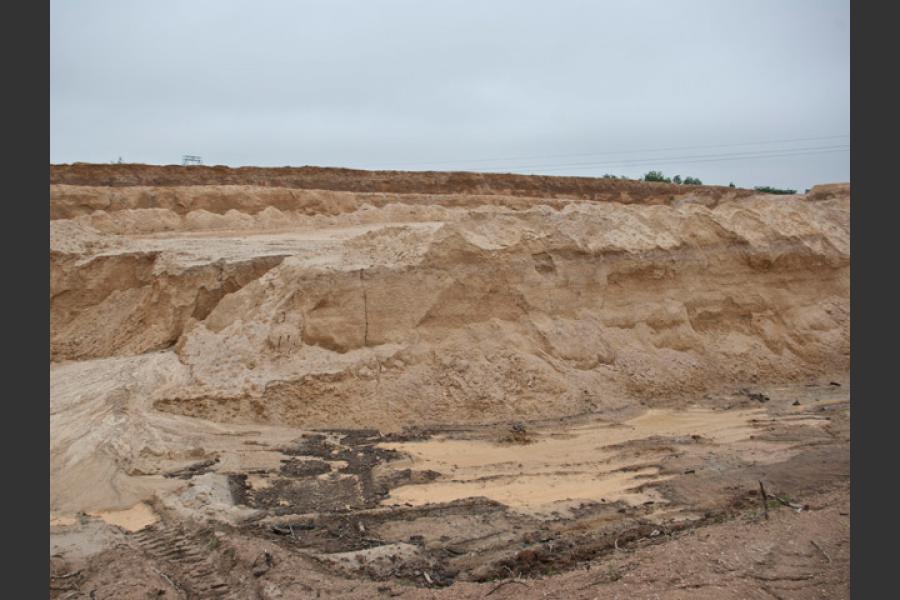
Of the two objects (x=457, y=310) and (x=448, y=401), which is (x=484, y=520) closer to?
(x=448, y=401)

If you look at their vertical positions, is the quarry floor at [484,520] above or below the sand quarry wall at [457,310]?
below

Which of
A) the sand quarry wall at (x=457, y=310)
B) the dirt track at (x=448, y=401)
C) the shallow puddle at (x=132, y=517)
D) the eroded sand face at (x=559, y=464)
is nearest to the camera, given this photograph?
the dirt track at (x=448, y=401)

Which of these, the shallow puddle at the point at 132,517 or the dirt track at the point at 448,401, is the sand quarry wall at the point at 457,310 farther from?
the shallow puddle at the point at 132,517

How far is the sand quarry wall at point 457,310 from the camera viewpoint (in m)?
10.1

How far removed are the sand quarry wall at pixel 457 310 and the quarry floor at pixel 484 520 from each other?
2.23 ft

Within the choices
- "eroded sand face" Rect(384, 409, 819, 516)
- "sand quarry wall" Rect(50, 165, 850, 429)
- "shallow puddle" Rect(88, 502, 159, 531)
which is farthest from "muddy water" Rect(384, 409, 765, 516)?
"shallow puddle" Rect(88, 502, 159, 531)

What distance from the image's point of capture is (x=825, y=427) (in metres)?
10.4

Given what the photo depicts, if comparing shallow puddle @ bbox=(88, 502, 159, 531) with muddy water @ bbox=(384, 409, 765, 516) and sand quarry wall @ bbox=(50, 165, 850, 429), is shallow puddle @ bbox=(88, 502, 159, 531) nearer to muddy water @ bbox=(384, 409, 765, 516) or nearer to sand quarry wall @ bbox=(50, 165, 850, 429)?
muddy water @ bbox=(384, 409, 765, 516)

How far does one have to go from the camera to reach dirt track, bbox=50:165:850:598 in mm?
5832

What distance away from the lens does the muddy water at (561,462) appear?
746cm

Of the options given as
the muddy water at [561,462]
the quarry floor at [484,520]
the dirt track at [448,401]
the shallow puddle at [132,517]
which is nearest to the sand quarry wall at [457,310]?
the dirt track at [448,401]

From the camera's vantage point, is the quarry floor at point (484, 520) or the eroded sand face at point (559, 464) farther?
the eroded sand face at point (559, 464)

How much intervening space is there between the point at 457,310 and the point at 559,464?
3170 millimetres

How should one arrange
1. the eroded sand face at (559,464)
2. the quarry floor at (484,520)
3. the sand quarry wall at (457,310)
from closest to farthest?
the quarry floor at (484,520) < the eroded sand face at (559,464) < the sand quarry wall at (457,310)
